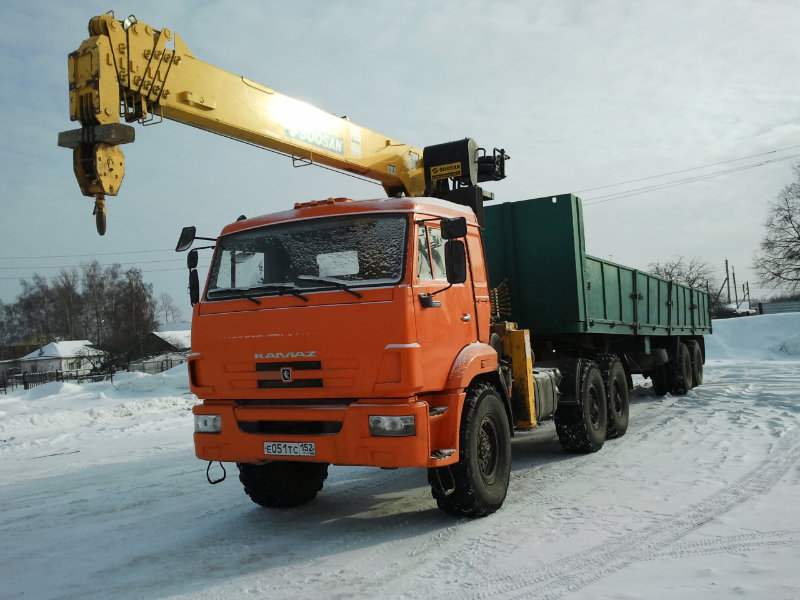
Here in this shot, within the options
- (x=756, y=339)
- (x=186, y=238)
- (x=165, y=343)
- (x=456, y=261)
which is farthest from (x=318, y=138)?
(x=165, y=343)

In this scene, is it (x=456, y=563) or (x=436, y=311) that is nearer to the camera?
(x=456, y=563)

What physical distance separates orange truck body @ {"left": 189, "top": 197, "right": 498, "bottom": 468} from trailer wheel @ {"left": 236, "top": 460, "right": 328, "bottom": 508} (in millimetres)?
909

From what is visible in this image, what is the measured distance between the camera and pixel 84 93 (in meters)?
5.70

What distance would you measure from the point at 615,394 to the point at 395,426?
5.74 meters

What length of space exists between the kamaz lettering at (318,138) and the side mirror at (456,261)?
10.7 ft

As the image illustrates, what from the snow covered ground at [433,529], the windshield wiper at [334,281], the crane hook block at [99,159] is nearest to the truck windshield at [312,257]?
the windshield wiper at [334,281]

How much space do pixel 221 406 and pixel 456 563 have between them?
2.29m

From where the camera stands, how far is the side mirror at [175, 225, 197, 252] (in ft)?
19.5

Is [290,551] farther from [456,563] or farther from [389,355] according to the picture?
[389,355]

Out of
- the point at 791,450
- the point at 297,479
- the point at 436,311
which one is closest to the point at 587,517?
the point at 436,311

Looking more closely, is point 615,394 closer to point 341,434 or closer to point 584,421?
point 584,421

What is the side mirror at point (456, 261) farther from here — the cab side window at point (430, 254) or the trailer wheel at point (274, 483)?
the trailer wheel at point (274, 483)

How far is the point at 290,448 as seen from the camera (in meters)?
5.07

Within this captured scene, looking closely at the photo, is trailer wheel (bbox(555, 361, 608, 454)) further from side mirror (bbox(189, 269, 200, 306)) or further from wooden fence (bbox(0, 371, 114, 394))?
wooden fence (bbox(0, 371, 114, 394))
